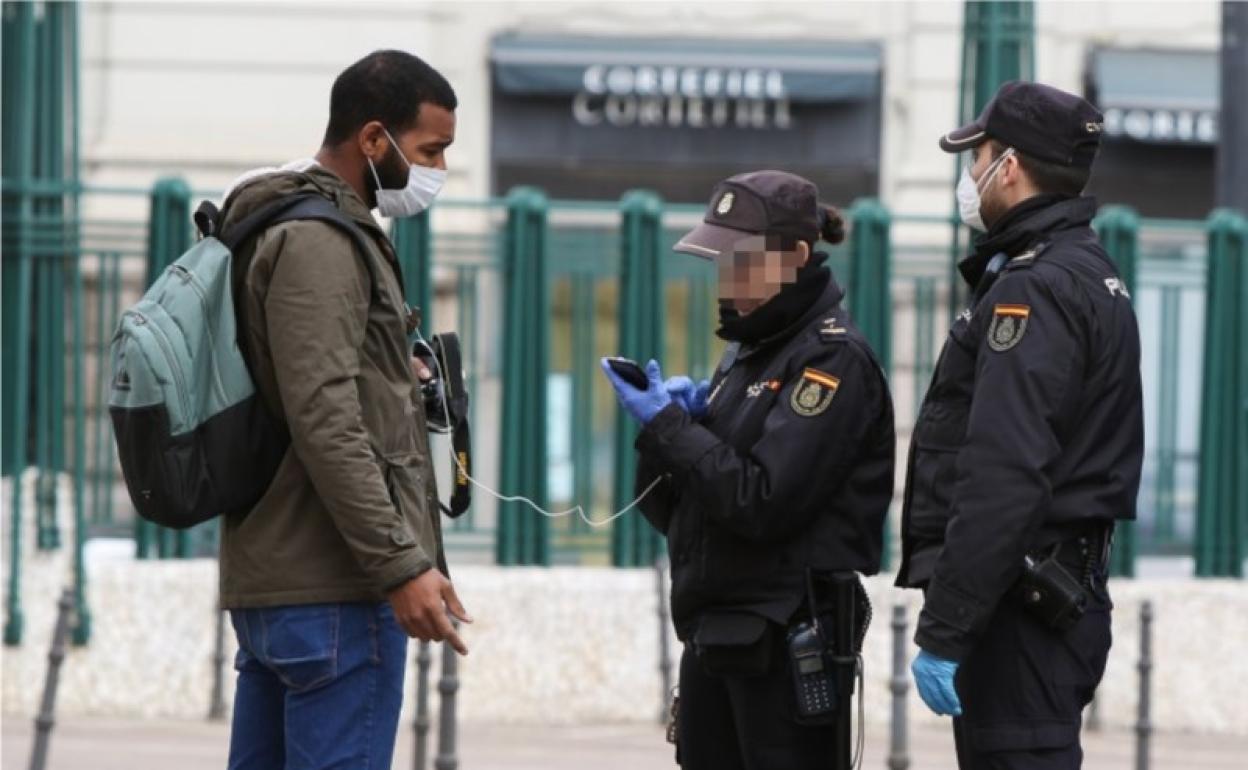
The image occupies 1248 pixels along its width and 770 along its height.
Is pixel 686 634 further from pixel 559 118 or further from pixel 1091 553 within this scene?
pixel 559 118

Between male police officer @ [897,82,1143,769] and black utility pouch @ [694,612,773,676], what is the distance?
0.33 meters

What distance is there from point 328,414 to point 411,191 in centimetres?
65

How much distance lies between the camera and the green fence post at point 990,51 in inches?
490

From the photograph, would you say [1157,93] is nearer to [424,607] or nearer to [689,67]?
[689,67]

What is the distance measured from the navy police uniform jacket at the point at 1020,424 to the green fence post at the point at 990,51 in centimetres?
686

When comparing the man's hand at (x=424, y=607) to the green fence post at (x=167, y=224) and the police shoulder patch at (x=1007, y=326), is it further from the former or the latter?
the green fence post at (x=167, y=224)

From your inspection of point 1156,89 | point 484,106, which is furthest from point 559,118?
point 1156,89

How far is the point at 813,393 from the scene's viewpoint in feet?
18.6

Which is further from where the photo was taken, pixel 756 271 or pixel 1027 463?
pixel 756 271

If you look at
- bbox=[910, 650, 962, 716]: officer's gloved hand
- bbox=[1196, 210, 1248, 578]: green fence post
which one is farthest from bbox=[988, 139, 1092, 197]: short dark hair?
bbox=[1196, 210, 1248, 578]: green fence post

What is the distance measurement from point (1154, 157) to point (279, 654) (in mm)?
13692

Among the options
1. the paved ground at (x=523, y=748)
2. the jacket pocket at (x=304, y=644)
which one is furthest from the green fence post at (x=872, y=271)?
the jacket pocket at (x=304, y=644)

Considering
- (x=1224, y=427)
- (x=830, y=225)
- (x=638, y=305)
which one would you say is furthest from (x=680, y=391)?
(x=1224, y=427)

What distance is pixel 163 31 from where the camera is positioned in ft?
57.2
